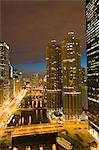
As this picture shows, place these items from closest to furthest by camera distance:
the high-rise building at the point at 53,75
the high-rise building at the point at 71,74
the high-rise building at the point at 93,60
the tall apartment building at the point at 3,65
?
the high-rise building at the point at 93,60 → the high-rise building at the point at 71,74 → the tall apartment building at the point at 3,65 → the high-rise building at the point at 53,75

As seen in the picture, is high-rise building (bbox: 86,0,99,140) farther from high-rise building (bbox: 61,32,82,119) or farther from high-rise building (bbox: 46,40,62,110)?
high-rise building (bbox: 46,40,62,110)

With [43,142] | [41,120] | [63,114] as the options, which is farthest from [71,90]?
[43,142]

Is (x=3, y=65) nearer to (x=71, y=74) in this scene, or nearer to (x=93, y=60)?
(x=71, y=74)

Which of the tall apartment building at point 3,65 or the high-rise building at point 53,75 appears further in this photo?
the high-rise building at point 53,75

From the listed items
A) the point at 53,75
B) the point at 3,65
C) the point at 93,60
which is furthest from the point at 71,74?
the point at 3,65

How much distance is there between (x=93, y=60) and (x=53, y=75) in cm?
293

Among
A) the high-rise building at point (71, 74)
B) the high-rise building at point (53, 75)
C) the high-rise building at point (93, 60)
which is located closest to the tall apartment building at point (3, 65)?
the high-rise building at point (53, 75)

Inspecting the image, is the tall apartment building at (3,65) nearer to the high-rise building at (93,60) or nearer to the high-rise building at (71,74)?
the high-rise building at (71,74)

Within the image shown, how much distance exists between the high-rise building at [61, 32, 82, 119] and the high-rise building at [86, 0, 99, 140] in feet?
3.82

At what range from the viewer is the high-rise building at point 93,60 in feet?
17.7

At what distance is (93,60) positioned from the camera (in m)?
5.68

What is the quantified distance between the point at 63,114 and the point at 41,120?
726 millimetres

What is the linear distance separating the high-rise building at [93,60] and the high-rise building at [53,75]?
2229mm

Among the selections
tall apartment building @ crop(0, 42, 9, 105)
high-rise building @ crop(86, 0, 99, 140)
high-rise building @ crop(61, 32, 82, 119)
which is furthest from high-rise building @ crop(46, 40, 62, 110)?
high-rise building @ crop(86, 0, 99, 140)
